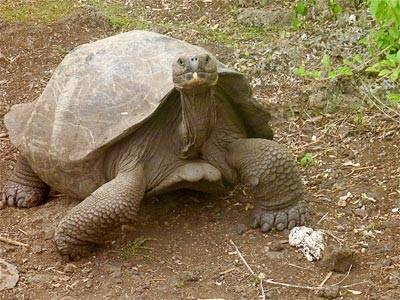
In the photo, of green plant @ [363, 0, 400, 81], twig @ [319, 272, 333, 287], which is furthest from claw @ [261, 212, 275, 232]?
green plant @ [363, 0, 400, 81]

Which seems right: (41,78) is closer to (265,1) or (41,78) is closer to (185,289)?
(265,1)

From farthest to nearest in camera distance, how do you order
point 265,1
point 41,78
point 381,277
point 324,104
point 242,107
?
point 265,1 < point 41,78 < point 324,104 < point 242,107 < point 381,277

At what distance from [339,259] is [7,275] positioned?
154 centimetres

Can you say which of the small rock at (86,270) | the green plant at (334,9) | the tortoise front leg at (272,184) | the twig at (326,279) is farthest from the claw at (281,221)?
the green plant at (334,9)

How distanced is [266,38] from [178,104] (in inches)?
91.8

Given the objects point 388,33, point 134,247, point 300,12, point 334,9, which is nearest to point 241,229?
point 134,247

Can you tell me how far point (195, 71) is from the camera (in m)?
3.90

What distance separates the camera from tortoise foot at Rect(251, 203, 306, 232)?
14.4 ft

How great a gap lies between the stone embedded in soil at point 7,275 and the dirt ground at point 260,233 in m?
0.03

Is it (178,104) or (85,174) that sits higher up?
(178,104)

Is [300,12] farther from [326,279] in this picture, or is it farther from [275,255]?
[326,279]

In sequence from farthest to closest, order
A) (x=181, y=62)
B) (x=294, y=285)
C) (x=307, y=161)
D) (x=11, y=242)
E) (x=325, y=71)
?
(x=325, y=71)
(x=307, y=161)
(x=11, y=242)
(x=181, y=62)
(x=294, y=285)

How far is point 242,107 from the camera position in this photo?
4648 millimetres

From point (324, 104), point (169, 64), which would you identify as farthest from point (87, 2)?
point (169, 64)
